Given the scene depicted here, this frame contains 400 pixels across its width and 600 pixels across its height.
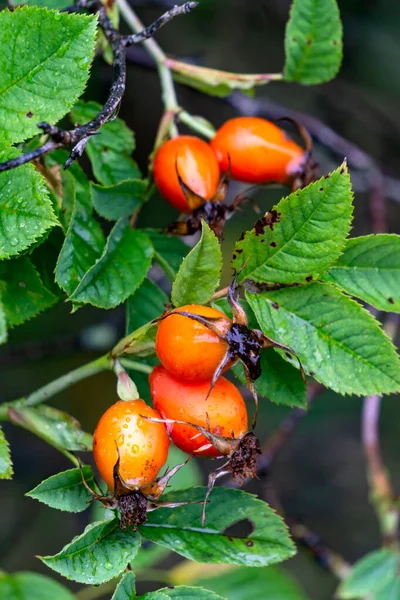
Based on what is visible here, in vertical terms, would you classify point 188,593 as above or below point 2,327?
below

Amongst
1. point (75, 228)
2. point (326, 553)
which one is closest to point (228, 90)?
point (75, 228)

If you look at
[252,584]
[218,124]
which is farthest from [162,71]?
[218,124]

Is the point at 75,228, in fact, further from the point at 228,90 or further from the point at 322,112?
the point at 322,112

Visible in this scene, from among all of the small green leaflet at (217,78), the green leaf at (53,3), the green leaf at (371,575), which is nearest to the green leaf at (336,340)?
the small green leaflet at (217,78)

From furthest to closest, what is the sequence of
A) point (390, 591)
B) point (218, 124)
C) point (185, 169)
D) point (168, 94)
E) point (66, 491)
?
point (218, 124) < point (390, 591) < point (168, 94) < point (185, 169) < point (66, 491)

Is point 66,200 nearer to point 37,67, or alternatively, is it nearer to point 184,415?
point 37,67

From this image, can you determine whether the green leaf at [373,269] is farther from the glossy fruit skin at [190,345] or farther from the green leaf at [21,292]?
the green leaf at [21,292]

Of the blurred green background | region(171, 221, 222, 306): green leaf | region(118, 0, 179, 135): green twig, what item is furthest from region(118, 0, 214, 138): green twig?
the blurred green background
